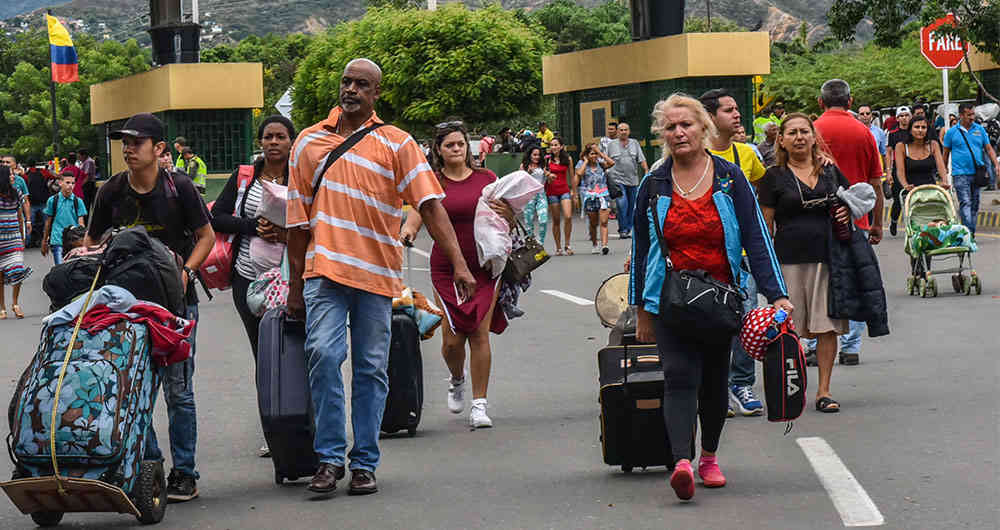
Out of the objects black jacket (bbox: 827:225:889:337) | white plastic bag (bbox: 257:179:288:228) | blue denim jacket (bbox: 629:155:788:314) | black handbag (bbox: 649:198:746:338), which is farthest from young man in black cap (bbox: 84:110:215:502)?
black jacket (bbox: 827:225:889:337)

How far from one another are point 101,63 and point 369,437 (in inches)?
4233

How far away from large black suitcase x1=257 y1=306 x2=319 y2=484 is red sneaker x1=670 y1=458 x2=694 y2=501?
1635 mm

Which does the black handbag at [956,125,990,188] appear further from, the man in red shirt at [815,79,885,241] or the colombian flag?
the colombian flag

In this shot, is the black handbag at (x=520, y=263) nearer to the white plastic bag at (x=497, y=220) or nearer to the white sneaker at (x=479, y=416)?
the white plastic bag at (x=497, y=220)

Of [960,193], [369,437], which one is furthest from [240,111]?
[369,437]

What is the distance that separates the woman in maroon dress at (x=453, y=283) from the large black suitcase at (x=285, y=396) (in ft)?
6.19

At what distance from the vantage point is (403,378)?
849 cm

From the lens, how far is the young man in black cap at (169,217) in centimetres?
710

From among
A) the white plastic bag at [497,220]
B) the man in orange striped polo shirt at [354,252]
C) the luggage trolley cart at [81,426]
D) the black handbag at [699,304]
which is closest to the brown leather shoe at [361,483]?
the man in orange striped polo shirt at [354,252]

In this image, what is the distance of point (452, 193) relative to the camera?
9297 mm

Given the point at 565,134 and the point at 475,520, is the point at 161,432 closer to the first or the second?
the point at 475,520

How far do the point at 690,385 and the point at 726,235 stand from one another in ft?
2.07

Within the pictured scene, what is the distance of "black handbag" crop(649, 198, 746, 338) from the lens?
6586 mm

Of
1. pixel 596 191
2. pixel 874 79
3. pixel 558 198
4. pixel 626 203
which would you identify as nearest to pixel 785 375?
pixel 596 191
